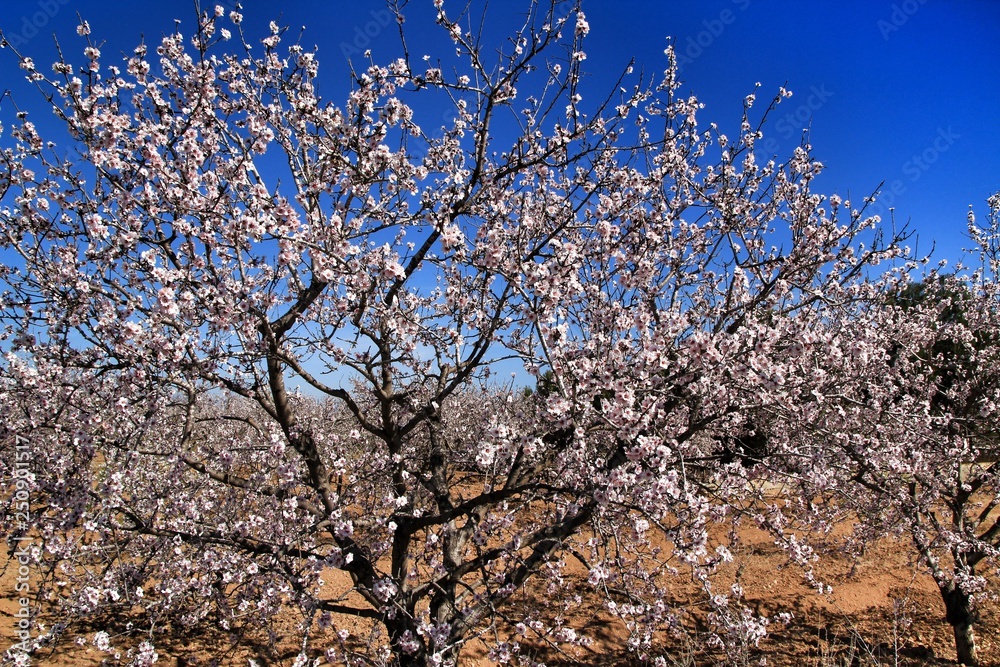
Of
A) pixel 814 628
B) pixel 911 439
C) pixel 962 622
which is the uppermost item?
pixel 911 439

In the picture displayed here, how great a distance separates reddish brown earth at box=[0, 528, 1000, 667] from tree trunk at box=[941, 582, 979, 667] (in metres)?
0.36

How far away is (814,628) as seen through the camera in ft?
24.6

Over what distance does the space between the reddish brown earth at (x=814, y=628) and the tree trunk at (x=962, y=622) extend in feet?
1.19

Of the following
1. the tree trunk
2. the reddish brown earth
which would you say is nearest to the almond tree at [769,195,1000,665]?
the tree trunk

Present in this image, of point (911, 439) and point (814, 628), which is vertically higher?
point (911, 439)

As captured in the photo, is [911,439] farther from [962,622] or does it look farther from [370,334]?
[370,334]

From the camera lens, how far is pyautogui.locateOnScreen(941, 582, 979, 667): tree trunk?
637 cm

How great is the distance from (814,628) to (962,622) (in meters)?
1.70

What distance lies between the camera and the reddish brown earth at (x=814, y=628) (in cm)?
627

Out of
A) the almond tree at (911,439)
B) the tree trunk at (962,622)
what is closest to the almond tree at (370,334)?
the almond tree at (911,439)

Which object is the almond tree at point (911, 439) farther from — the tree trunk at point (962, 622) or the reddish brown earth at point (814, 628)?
the reddish brown earth at point (814, 628)

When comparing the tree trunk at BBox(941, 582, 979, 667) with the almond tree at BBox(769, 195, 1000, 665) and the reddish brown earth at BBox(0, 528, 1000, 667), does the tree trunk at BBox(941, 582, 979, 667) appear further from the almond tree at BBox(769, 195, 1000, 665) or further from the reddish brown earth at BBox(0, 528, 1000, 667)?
the reddish brown earth at BBox(0, 528, 1000, 667)

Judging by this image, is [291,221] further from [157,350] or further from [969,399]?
[969,399]

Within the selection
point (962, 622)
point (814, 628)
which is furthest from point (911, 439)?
point (814, 628)
